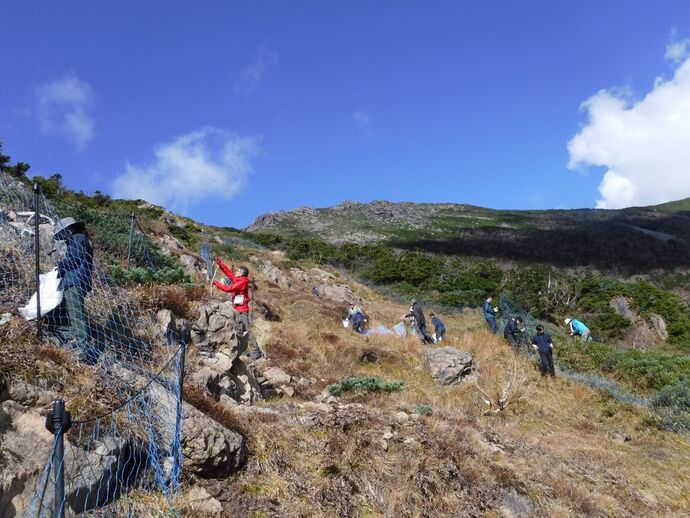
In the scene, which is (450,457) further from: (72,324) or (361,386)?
(72,324)

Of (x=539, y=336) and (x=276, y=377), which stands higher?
Answer: (x=539, y=336)

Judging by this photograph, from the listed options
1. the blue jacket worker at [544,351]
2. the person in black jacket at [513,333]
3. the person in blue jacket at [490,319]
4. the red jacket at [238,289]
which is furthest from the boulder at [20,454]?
the person in blue jacket at [490,319]

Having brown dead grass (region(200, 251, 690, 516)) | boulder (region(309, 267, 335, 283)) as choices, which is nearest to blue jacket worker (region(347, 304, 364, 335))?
brown dead grass (region(200, 251, 690, 516))

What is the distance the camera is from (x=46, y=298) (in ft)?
16.8

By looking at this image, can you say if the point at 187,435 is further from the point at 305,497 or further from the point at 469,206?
the point at 469,206

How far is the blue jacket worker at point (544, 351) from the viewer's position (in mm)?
10844

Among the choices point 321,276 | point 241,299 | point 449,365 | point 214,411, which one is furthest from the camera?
point 321,276

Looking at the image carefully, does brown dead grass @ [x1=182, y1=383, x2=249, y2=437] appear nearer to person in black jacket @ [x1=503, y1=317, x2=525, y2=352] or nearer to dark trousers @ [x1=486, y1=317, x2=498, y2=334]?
person in black jacket @ [x1=503, y1=317, x2=525, y2=352]

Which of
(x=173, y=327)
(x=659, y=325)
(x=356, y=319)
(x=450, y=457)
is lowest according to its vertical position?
(x=450, y=457)

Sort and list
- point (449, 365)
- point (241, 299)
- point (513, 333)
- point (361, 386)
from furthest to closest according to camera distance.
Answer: point (513, 333), point (449, 365), point (241, 299), point (361, 386)

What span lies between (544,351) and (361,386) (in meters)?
4.83

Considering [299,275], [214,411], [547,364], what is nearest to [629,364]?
[547,364]

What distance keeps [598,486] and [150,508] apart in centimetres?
509

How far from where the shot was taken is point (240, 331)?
328 inches
